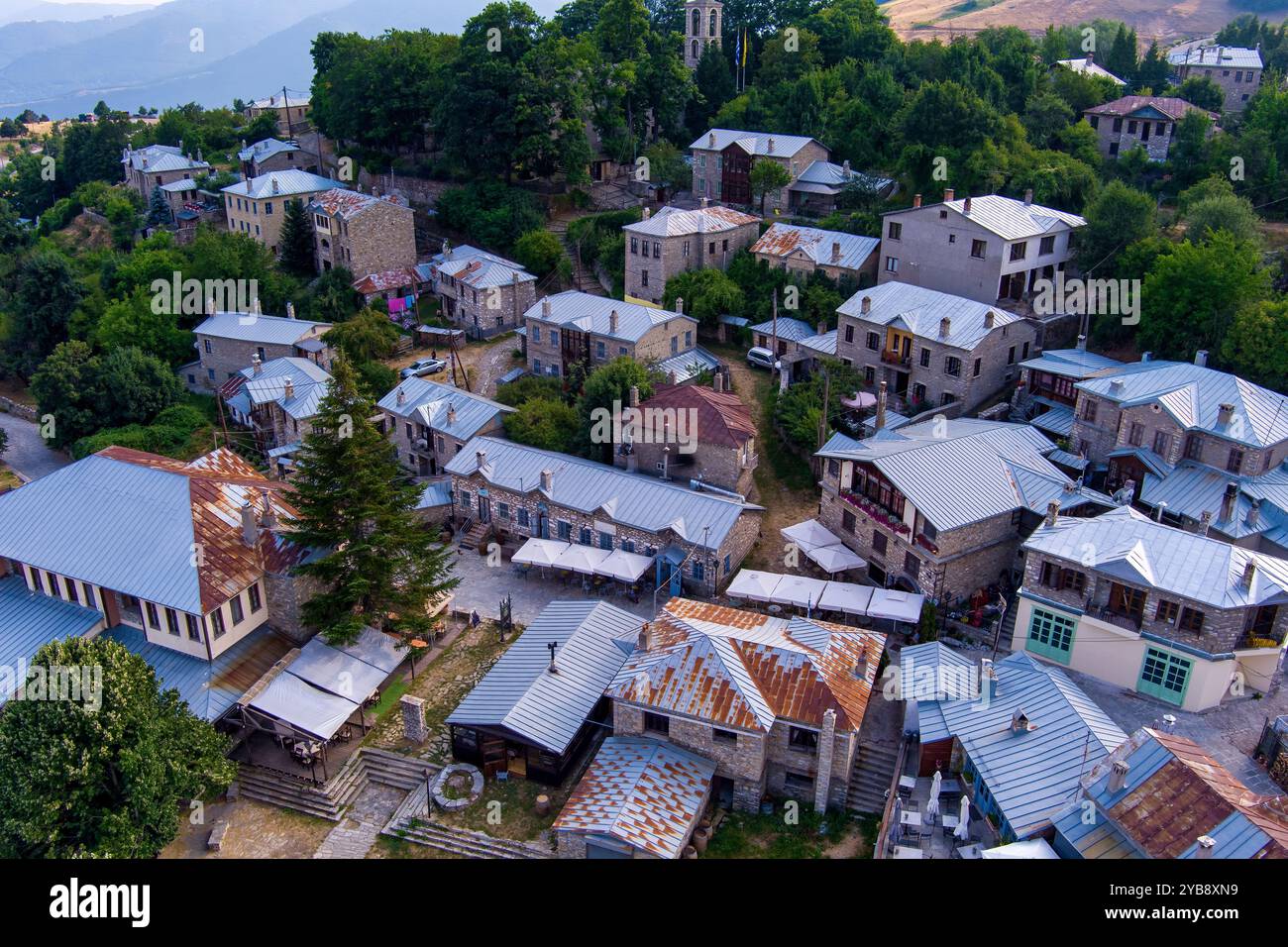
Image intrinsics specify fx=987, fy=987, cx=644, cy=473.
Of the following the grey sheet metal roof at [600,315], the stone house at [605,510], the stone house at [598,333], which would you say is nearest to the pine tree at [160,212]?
the stone house at [598,333]

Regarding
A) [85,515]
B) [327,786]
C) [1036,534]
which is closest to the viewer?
[327,786]

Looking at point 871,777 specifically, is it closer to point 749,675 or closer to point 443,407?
point 749,675

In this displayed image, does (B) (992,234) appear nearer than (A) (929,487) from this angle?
No

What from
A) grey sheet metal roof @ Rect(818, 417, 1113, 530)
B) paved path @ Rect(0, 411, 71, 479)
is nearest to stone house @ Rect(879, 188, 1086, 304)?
grey sheet metal roof @ Rect(818, 417, 1113, 530)

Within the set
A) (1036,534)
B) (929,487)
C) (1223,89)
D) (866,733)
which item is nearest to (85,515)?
(866,733)

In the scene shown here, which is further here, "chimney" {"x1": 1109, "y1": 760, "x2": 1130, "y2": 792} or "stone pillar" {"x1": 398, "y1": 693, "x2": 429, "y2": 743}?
"stone pillar" {"x1": 398, "y1": 693, "x2": 429, "y2": 743}

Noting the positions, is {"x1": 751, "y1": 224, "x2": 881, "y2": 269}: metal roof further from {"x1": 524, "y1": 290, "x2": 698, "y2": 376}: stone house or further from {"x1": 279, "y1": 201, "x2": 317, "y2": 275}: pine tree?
{"x1": 279, "y1": 201, "x2": 317, "y2": 275}: pine tree
